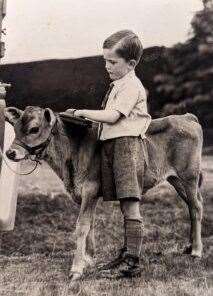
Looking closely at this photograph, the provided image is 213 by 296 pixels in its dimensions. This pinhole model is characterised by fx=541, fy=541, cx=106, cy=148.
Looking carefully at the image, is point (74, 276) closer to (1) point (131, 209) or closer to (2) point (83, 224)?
(2) point (83, 224)

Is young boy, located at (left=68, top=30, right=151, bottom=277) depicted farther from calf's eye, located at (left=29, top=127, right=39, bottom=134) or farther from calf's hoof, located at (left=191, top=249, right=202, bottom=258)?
calf's hoof, located at (left=191, top=249, right=202, bottom=258)

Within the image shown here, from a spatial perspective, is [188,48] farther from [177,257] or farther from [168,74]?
[177,257]

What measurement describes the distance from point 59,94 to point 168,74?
0.47m

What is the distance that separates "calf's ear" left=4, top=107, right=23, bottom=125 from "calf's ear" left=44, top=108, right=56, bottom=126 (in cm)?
9

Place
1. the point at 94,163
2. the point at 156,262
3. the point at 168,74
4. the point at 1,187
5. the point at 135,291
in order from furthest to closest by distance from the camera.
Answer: the point at 168,74
the point at 1,187
the point at 156,262
the point at 94,163
the point at 135,291

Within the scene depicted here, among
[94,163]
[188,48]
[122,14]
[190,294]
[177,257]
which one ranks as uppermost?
[122,14]

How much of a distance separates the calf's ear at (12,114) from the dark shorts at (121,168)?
0.94ft

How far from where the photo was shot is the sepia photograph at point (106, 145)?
169cm

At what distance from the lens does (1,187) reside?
2166 mm

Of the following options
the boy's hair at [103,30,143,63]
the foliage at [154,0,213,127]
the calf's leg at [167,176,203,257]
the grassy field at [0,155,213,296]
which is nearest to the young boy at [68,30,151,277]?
the boy's hair at [103,30,143,63]

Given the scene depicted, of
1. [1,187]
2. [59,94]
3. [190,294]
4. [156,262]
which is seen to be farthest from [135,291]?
[59,94]

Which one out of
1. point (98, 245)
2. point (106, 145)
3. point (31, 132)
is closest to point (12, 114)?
point (31, 132)

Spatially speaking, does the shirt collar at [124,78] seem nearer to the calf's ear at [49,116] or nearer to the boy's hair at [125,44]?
the boy's hair at [125,44]

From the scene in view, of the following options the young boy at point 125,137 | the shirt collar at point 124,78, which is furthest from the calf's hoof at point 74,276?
the shirt collar at point 124,78
